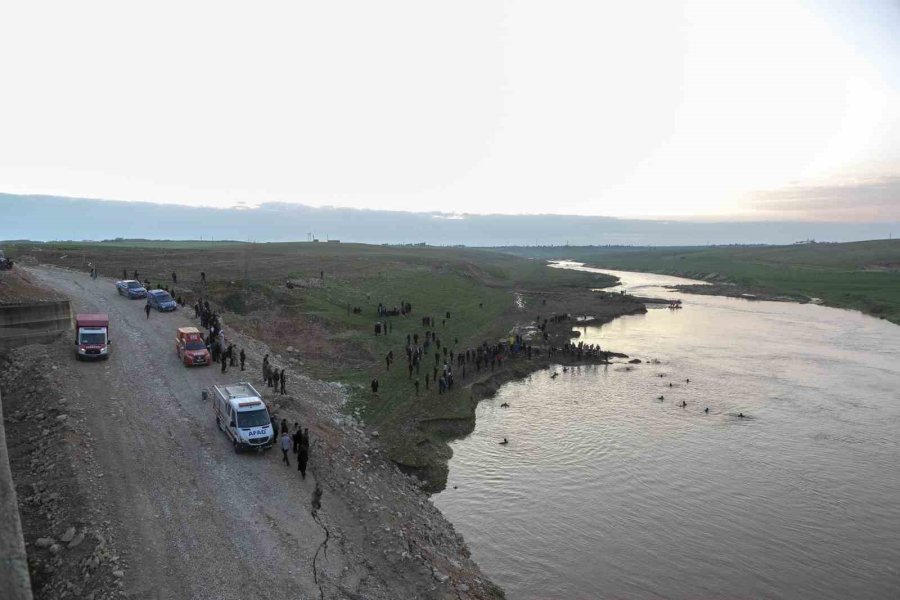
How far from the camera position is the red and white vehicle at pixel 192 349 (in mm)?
31375

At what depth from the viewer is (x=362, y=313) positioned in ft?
188

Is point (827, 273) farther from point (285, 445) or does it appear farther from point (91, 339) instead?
point (91, 339)

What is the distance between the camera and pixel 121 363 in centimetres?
3020

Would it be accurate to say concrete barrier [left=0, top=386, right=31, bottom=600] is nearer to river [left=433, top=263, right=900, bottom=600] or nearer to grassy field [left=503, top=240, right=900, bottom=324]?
river [left=433, top=263, right=900, bottom=600]

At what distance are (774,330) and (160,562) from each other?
7460 cm

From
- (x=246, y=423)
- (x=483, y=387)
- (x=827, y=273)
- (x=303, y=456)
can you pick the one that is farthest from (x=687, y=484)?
(x=827, y=273)

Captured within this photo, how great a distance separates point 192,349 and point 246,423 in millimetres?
12116

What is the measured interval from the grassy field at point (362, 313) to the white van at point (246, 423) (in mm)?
7502

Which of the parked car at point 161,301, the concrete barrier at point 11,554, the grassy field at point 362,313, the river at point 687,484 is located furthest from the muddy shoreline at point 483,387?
the parked car at point 161,301

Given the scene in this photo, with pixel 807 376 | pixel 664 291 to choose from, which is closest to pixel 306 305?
pixel 807 376

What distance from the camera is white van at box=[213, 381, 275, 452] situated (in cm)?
2170

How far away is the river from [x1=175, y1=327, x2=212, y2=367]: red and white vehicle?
51.7 feet

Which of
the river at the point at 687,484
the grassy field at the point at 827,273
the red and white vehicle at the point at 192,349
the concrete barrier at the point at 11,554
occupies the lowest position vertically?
the river at the point at 687,484

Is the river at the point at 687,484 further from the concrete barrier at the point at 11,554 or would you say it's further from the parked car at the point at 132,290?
the parked car at the point at 132,290
